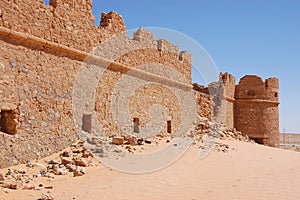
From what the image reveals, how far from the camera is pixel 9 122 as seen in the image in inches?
253

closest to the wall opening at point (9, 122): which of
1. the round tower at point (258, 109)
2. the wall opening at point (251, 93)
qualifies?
the round tower at point (258, 109)

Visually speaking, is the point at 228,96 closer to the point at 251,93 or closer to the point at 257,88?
the point at 251,93

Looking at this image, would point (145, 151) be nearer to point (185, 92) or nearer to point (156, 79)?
point (156, 79)

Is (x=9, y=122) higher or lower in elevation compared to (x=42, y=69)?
lower

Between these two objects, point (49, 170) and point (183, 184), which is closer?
point (183, 184)

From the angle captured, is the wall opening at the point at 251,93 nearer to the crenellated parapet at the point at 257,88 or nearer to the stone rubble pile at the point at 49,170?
the crenellated parapet at the point at 257,88

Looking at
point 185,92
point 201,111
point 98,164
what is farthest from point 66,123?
point 201,111

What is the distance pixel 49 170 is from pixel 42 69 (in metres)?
2.25

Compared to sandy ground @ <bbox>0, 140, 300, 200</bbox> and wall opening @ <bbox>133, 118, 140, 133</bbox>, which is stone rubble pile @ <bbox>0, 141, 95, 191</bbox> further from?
wall opening @ <bbox>133, 118, 140, 133</bbox>

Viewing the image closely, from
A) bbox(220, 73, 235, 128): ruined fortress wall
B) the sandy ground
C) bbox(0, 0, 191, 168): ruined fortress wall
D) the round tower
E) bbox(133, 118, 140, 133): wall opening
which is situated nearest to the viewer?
the sandy ground

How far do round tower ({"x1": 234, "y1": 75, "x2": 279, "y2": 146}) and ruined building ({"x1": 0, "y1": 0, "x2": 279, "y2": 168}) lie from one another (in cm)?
918

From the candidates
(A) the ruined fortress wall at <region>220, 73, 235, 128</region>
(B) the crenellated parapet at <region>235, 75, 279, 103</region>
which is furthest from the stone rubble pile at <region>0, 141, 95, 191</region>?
(B) the crenellated parapet at <region>235, 75, 279, 103</region>

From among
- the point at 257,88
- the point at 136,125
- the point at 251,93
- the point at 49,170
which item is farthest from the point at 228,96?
the point at 49,170

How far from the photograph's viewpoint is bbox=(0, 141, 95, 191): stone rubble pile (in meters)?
5.33
